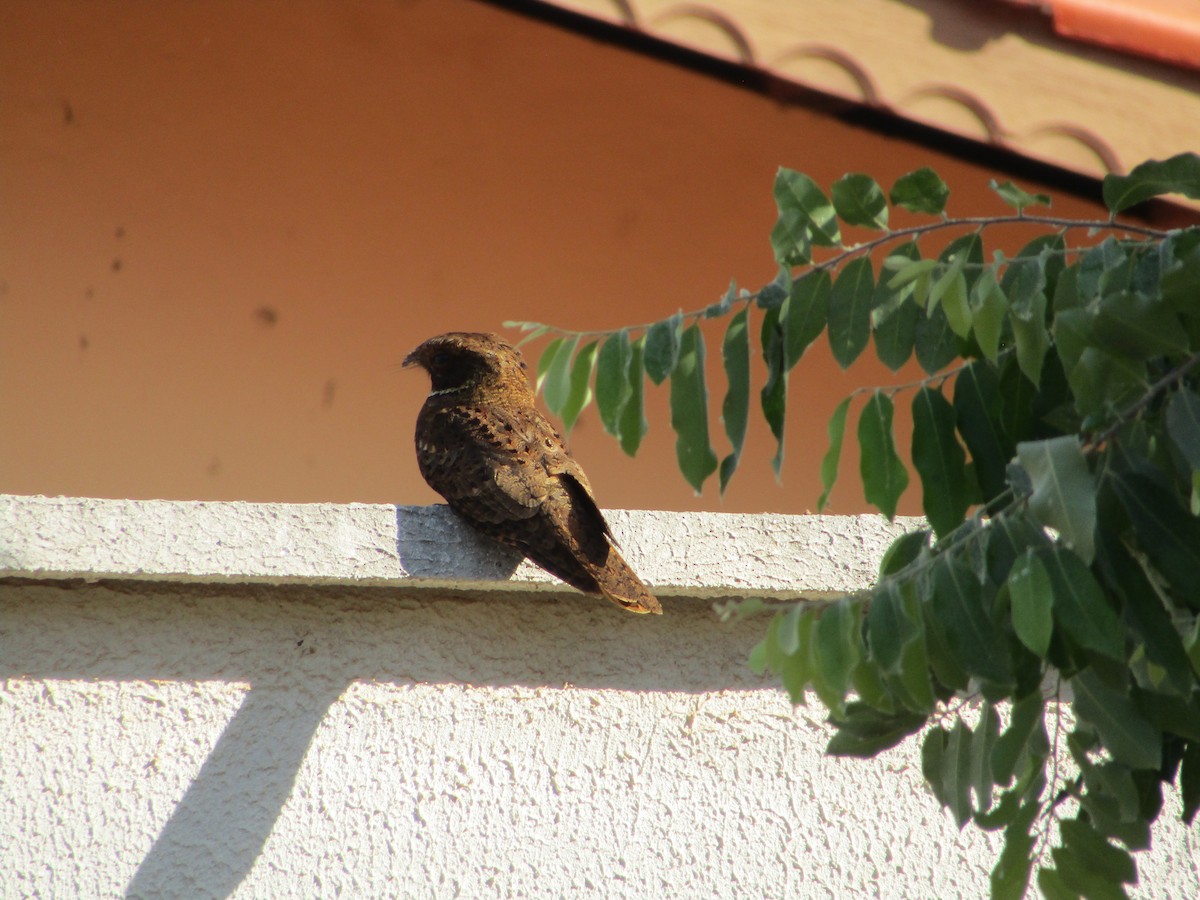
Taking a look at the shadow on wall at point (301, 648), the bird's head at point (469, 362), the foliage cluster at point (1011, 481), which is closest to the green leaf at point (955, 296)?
the foliage cluster at point (1011, 481)

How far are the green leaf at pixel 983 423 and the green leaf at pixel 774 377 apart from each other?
196 mm

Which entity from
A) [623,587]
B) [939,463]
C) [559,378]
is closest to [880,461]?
[939,463]

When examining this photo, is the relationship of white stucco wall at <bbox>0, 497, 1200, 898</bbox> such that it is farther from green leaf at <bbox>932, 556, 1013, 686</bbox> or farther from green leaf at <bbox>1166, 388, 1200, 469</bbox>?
green leaf at <bbox>1166, 388, 1200, 469</bbox>

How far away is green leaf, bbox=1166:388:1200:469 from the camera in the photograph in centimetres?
123

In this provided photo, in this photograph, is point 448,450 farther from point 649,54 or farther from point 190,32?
point 190,32

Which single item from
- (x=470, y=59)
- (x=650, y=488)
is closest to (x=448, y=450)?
(x=650, y=488)

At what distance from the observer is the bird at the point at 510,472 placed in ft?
7.73

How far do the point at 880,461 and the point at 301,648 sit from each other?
1.24m

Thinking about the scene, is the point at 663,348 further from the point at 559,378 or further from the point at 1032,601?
the point at 1032,601

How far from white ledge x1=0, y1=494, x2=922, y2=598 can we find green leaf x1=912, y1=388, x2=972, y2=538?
0.89 m

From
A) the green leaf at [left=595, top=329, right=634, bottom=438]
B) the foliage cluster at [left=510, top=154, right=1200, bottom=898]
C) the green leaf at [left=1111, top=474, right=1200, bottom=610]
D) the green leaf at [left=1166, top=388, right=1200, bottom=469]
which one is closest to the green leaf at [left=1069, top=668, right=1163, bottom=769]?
the foliage cluster at [left=510, top=154, right=1200, bottom=898]

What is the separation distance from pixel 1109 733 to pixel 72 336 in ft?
11.9

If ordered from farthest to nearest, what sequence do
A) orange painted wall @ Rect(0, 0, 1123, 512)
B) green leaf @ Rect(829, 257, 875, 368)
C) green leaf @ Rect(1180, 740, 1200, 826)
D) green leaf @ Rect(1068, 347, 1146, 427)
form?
orange painted wall @ Rect(0, 0, 1123, 512), green leaf @ Rect(829, 257, 875, 368), green leaf @ Rect(1180, 740, 1200, 826), green leaf @ Rect(1068, 347, 1146, 427)

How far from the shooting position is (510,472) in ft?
8.64
